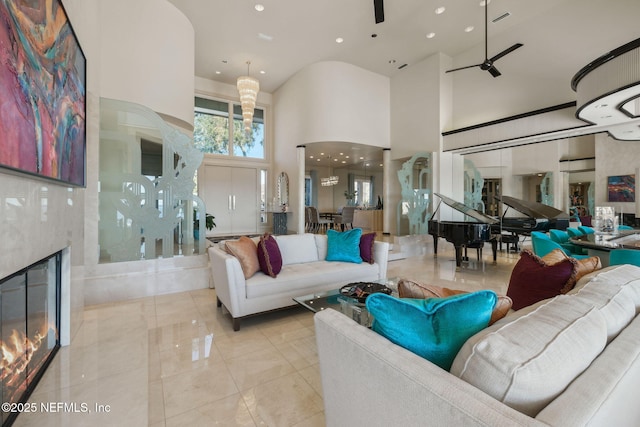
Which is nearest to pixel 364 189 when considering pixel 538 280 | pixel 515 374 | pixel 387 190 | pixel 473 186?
pixel 387 190

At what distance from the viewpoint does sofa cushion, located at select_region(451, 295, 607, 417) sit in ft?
2.28

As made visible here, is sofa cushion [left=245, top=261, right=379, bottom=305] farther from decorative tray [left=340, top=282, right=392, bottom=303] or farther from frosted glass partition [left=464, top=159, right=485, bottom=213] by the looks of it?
frosted glass partition [left=464, top=159, right=485, bottom=213]

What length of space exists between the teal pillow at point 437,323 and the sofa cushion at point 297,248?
257 cm

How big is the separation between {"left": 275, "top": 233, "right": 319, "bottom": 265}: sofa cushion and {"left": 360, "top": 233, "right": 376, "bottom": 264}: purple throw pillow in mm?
612

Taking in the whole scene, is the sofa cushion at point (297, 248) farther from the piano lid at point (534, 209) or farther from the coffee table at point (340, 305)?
the piano lid at point (534, 209)

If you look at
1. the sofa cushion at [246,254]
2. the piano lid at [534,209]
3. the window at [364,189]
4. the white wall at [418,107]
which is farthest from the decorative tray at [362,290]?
the window at [364,189]

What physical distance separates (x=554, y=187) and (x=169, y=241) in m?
7.19

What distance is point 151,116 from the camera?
154 inches

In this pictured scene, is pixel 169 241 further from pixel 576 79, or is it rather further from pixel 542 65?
pixel 542 65

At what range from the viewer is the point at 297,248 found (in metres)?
3.60

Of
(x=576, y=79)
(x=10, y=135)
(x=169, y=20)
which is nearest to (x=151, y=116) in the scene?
(x=169, y=20)

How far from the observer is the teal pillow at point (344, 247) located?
11.8 ft

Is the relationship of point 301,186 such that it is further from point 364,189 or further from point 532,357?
point 532,357

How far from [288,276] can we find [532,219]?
5773 mm
